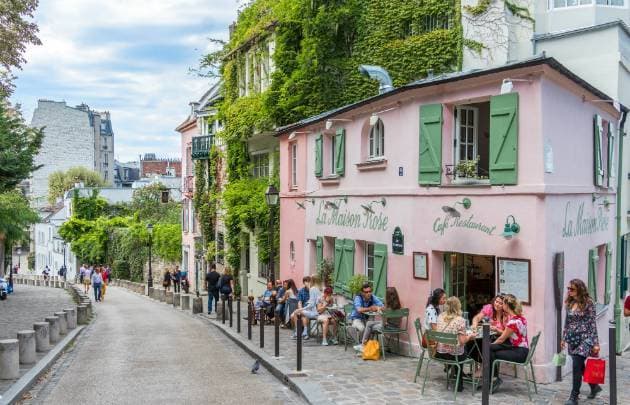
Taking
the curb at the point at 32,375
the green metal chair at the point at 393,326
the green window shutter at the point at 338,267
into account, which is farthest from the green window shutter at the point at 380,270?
the curb at the point at 32,375

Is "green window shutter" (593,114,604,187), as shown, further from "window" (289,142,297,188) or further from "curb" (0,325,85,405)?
"curb" (0,325,85,405)

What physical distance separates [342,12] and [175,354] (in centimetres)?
1283

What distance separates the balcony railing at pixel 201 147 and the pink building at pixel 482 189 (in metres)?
18.7

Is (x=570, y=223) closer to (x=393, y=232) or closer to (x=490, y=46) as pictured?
(x=393, y=232)

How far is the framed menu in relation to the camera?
12.5 meters

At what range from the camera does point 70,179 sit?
80.8 meters

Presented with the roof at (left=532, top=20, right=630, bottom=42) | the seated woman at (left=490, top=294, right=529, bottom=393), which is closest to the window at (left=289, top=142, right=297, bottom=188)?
the roof at (left=532, top=20, right=630, bottom=42)

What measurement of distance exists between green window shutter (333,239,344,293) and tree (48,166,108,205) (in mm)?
67245

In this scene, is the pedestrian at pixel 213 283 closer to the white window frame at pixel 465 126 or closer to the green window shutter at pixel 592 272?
the white window frame at pixel 465 126

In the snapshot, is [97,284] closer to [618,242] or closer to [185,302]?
[185,302]

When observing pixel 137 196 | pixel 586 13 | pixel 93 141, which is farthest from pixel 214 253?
pixel 93 141

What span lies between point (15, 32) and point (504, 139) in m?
12.6

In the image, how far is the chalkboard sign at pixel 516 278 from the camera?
421 inches

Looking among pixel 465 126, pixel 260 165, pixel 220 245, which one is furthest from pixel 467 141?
pixel 220 245
